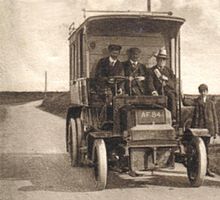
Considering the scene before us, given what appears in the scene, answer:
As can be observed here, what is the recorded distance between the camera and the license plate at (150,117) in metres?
7.02

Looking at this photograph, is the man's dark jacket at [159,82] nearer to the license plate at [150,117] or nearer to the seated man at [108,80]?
the seated man at [108,80]

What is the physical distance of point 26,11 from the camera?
7.38 metres

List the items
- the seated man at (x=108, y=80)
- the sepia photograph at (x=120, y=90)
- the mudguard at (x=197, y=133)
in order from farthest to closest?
the seated man at (x=108, y=80) → the mudguard at (x=197, y=133) → the sepia photograph at (x=120, y=90)

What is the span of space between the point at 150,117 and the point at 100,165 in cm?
99

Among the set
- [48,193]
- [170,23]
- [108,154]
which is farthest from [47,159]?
[170,23]

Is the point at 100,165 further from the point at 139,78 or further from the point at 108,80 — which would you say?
the point at 139,78

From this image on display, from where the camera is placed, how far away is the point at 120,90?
7762mm

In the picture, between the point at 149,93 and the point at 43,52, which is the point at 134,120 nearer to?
the point at 149,93

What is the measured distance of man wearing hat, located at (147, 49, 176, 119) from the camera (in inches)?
302

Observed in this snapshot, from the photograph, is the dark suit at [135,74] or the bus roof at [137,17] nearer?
the bus roof at [137,17]

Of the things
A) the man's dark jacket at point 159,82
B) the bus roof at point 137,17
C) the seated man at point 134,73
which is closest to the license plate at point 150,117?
the man's dark jacket at point 159,82

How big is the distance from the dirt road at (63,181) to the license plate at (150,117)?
928 millimetres

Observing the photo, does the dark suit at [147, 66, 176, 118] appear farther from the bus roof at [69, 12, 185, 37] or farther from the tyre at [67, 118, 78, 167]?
the tyre at [67, 118, 78, 167]

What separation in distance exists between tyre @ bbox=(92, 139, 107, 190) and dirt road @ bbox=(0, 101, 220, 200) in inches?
4.9
